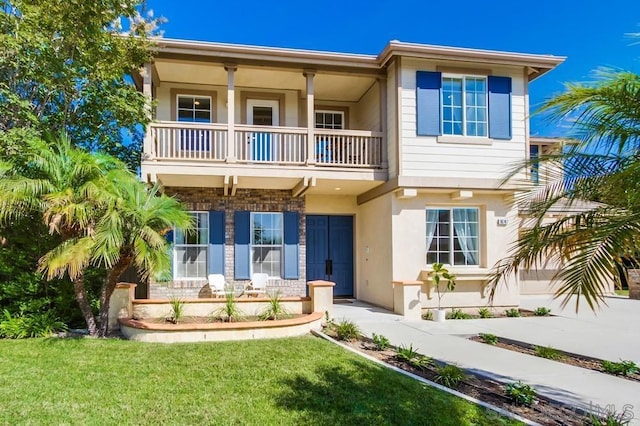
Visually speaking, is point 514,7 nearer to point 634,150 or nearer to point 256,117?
point 256,117

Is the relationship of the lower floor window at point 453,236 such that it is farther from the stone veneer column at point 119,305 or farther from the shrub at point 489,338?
the stone veneer column at point 119,305

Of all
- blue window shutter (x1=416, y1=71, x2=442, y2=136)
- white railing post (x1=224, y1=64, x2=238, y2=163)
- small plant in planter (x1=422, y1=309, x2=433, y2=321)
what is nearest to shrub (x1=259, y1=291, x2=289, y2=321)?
small plant in planter (x1=422, y1=309, x2=433, y2=321)

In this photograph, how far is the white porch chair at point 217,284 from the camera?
Answer: 34.5 feet

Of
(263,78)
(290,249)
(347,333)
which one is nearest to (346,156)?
(290,249)

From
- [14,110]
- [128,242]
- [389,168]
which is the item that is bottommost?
[128,242]

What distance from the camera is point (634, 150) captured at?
13.7 feet

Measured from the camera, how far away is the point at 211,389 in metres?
4.97

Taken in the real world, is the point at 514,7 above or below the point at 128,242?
above

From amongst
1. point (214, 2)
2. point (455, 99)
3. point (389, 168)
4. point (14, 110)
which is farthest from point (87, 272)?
point (214, 2)

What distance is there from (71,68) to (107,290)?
4.68 m

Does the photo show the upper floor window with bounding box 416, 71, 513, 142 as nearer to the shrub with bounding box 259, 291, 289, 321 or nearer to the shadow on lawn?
the shrub with bounding box 259, 291, 289, 321

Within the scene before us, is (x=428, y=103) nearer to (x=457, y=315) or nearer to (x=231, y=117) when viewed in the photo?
(x=231, y=117)

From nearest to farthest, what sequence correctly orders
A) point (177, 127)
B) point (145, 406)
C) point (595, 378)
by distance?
point (145, 406) → point (595, 378) → point (177, 127)

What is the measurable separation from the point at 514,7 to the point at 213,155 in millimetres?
13553
